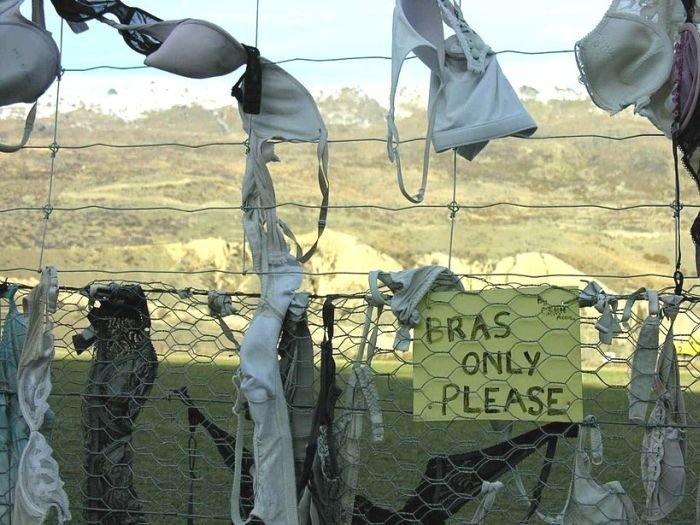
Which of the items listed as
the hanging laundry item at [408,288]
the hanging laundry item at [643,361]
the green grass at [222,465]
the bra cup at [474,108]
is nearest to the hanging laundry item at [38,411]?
the green grass at [222,465]

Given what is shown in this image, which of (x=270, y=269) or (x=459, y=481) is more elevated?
(x=270, y=269)

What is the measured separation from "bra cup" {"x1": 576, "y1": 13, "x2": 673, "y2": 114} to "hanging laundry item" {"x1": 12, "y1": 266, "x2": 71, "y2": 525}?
3.14ft

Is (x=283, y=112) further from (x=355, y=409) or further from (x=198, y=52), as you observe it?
(x=355, y=409)

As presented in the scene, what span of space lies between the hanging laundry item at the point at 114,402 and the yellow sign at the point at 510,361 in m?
0.57

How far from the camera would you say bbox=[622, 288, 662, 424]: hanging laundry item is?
67.1 inches

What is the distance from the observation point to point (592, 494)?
1.76 meters

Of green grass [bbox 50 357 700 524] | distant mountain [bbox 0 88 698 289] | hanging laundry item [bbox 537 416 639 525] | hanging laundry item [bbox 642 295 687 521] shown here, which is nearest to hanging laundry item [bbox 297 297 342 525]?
green grass [bbox 50 357 700 524]

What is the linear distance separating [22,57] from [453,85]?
0.78m

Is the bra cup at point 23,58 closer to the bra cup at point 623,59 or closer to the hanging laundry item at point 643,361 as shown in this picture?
the bra cup at point 623,59

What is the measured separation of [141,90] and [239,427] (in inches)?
1318

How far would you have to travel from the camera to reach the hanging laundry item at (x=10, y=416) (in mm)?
2037

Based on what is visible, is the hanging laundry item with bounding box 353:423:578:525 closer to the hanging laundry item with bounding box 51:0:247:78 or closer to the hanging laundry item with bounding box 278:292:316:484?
the hanging laundry item with bounding box 278:292:316:484

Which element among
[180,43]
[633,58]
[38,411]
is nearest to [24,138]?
[180,43]

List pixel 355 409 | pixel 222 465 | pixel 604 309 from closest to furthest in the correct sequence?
1. pixel 604 309
2. pixel 355 409
3. pixel 222 465
